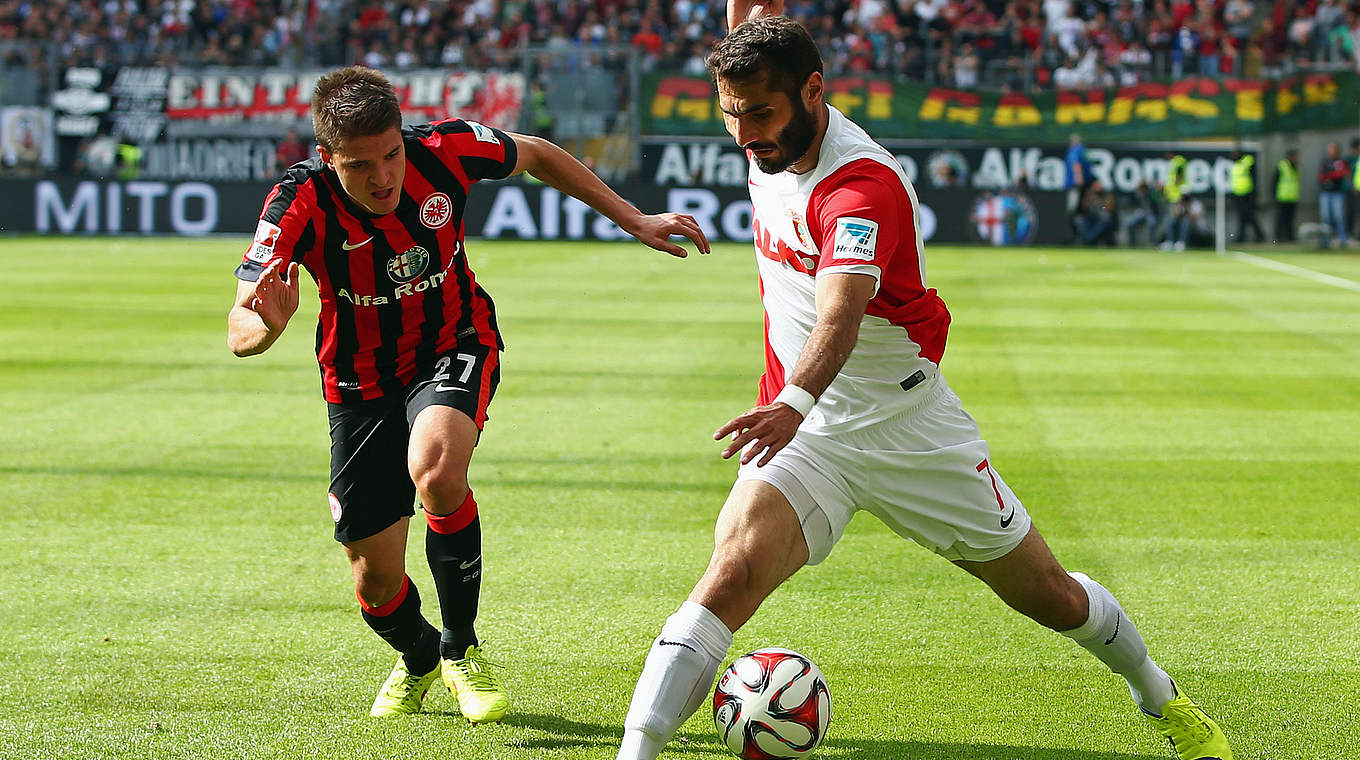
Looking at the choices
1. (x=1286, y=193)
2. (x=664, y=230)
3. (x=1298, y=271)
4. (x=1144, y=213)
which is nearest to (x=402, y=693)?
(x=664, y=230)

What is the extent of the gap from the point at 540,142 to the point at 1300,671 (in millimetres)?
3208

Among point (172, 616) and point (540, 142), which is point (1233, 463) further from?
point (172, 616)

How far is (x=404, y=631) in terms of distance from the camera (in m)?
4.62

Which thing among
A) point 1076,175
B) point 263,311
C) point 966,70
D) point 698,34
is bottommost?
point 1076,175

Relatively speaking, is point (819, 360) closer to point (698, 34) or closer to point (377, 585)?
point (377, 585)

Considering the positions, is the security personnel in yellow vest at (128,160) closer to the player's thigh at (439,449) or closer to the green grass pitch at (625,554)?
the green grass pitch at (625,554)

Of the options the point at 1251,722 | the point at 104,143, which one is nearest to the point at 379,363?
the point at 1251,722

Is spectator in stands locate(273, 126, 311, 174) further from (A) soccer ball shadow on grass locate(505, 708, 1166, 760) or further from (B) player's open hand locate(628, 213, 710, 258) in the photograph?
(A) soccer ball shadow on grass locate(505, 708, 1166, 760)

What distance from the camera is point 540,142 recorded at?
200 inches

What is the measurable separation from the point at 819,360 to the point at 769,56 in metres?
0.82

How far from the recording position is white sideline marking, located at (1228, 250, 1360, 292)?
66.0ft

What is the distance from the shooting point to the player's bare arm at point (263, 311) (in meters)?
4.04

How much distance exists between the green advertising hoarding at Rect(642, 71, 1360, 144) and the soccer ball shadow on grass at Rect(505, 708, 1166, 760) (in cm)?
2627

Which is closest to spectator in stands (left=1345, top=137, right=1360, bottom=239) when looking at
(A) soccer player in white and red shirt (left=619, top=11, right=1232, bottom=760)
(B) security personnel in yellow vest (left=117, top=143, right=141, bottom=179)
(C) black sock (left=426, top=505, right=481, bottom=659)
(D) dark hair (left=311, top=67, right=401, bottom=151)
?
(B) security personnel in yellow vest (left=117, top=143, right=141, bottom=179)
